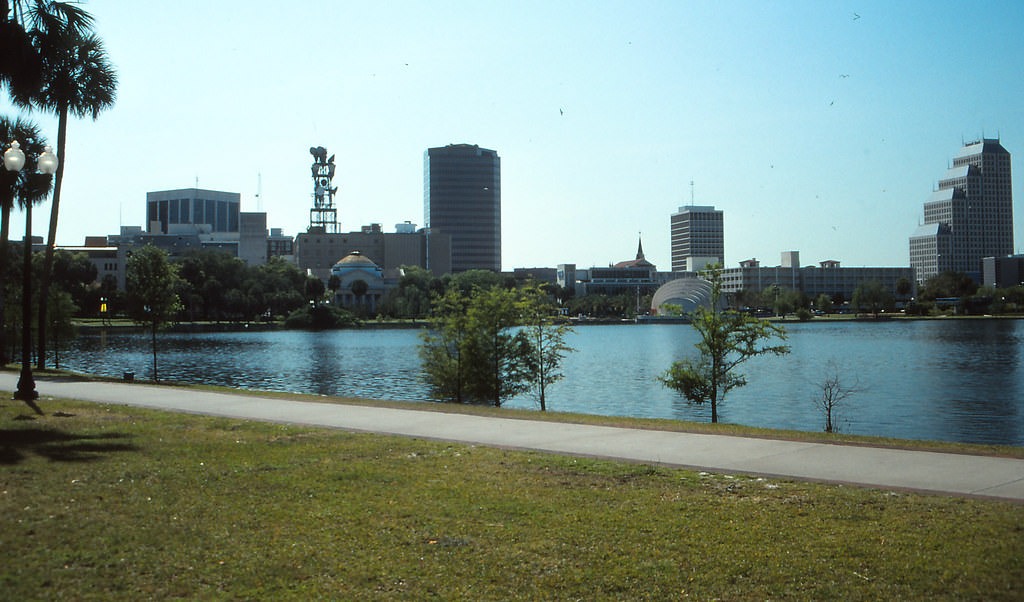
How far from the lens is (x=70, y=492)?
11031 mm

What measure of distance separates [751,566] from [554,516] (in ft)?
8.72

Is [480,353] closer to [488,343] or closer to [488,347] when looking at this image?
[488,347]

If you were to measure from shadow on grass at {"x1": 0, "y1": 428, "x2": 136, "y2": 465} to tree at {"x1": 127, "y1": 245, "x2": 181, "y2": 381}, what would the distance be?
2831 centimetres

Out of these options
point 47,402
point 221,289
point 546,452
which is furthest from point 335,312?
point 546,452

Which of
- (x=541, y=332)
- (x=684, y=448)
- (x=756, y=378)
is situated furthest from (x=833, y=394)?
(x=684, y=448)

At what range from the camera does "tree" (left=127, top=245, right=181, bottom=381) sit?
43.3 m

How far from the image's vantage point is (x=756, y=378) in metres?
58.8

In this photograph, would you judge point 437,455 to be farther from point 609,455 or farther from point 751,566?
point 751,566

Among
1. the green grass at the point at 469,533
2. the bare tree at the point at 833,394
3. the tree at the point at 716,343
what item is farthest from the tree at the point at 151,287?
the bare tree at the point at 833,394

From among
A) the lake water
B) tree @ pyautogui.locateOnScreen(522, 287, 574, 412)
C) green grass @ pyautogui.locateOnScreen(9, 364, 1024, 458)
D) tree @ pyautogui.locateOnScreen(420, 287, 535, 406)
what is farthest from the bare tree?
tree @ pyautogui.locateOnScreen(420, 287, 535, 406)

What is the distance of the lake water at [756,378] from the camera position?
40031 mm

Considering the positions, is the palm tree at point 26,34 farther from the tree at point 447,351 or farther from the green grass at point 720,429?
the tree at point 447,351

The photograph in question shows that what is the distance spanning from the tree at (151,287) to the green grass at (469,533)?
31.5 meters

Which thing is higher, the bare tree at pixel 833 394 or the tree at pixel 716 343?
the tree at pixel 716 343
